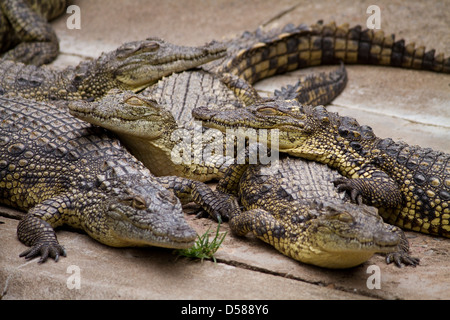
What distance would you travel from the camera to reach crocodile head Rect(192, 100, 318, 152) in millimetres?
4422

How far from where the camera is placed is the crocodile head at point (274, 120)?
4422mm

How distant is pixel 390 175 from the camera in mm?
4398

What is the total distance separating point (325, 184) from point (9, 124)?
2.49 metres

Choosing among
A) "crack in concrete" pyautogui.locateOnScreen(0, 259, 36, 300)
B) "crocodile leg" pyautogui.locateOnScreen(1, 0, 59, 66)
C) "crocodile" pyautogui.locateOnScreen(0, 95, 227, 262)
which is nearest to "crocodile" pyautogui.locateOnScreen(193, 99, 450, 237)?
"crocodile" pyautogui.locateOnScreen(0, 95, 227, 262)

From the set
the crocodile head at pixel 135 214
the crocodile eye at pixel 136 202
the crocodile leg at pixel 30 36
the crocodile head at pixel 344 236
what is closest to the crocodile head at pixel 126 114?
the crocodile head at pixel 135 214

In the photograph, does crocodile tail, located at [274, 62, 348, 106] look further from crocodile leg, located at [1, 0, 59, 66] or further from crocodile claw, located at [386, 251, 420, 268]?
crocodile leg, located at [1, 0, 59, 66]

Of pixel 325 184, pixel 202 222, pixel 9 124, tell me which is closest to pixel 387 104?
pixel 325 184

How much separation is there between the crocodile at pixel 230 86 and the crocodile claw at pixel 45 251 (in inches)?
44.8

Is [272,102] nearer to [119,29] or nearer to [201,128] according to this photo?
[201,128]

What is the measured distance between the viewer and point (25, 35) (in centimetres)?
763

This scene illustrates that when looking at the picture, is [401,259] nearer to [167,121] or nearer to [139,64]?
[167,121]

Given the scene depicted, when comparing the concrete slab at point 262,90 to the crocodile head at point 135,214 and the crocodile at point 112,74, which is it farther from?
the crocodile at point 112,74

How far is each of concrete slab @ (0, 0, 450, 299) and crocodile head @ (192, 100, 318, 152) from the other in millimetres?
780

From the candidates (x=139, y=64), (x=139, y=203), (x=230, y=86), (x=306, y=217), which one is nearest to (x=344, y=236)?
(x=306, y=217)
